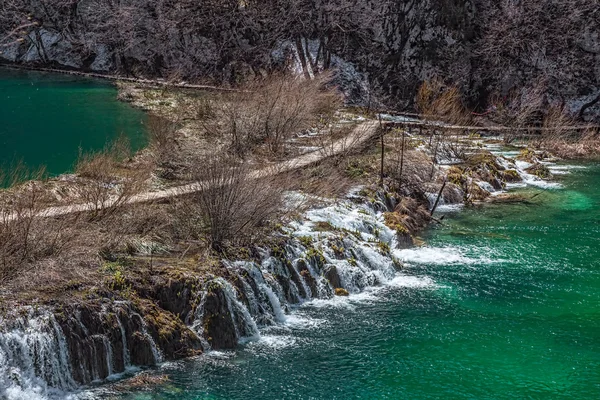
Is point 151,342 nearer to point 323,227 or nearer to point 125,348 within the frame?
point 125,348

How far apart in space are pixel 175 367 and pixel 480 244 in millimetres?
11962

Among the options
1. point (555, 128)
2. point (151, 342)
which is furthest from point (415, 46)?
point (151, 342)

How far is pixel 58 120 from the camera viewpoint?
4053 cm

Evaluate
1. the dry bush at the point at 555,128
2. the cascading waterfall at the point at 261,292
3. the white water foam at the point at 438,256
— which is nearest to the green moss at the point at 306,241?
the cascading waterfall at the point at 261,292

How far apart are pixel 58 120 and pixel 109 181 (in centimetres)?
2024

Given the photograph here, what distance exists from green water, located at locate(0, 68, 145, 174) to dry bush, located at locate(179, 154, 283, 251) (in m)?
9.38

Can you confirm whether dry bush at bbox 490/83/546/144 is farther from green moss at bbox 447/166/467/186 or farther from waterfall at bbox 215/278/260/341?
waterfall at bbox 215/278/260/341

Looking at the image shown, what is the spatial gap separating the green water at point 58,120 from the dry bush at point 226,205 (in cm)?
938

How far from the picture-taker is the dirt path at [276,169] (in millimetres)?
18047

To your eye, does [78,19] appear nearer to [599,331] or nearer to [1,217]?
[1,217]

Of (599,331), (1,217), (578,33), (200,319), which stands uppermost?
(578,33)

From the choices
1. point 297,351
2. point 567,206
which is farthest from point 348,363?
point 567,206

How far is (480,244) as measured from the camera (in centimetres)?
2300

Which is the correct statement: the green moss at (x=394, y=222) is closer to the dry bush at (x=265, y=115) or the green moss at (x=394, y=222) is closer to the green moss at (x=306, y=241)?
the green moss at (x=306, y=241)
